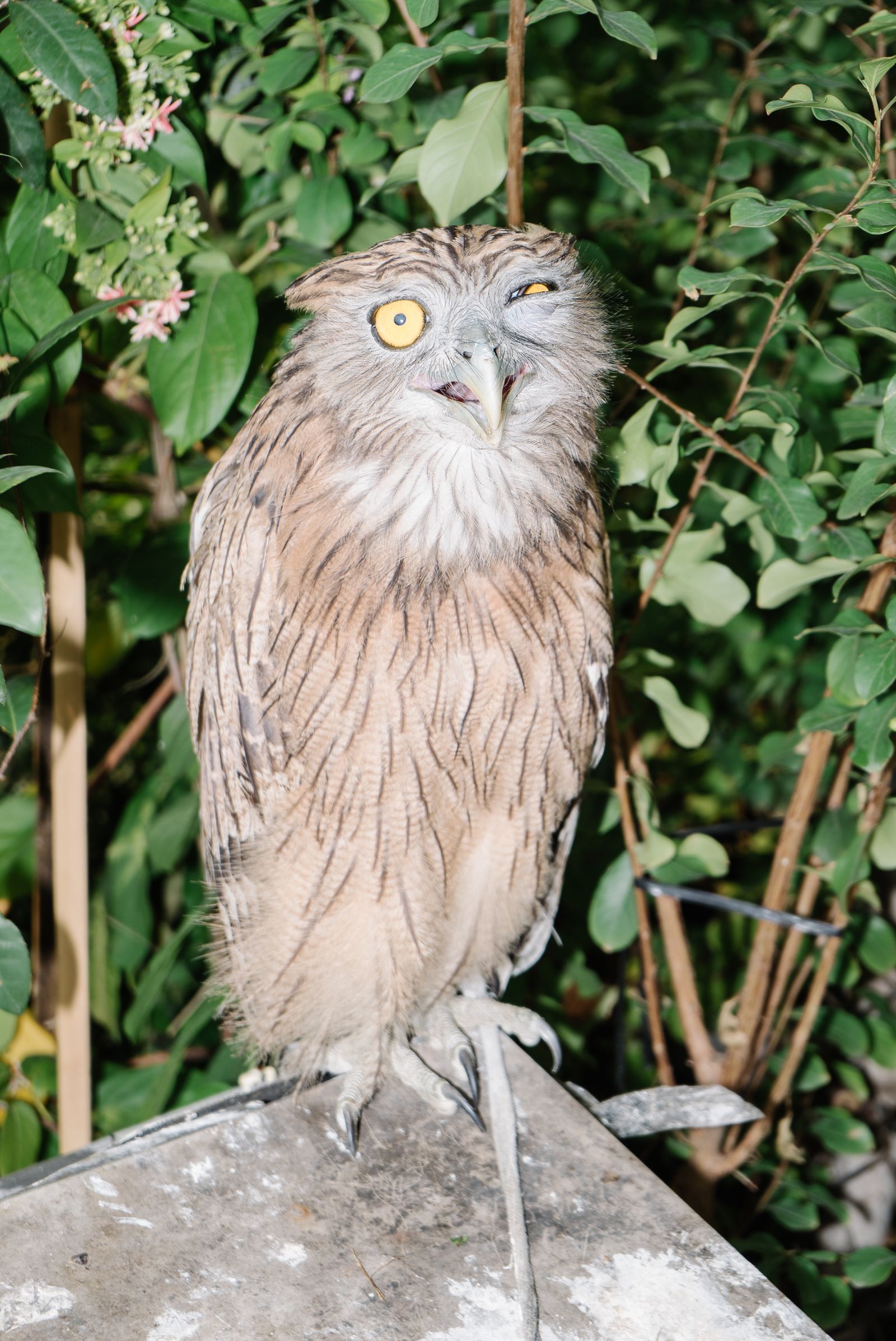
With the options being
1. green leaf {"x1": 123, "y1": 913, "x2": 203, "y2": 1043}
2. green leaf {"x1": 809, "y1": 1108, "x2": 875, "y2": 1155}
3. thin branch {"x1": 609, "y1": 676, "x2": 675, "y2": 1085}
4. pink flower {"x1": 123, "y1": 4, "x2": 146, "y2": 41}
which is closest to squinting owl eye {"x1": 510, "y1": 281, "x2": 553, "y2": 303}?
pink flower {"x1": 123, "y1": 4, "x2": 146, "y2": 41}

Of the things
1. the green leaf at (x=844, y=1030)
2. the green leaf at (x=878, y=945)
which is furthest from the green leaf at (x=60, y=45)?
the green leaf at (x=844, y=1030)

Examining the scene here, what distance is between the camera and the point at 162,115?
1.54 metres

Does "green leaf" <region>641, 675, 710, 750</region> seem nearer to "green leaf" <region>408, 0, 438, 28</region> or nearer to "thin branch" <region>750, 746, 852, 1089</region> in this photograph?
Answer: "thin branch" <region>750, 746, 852, 1089</region>

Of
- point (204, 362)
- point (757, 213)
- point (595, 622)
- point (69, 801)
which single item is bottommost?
point (69, 801)

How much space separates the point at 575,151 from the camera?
1528 millimetres

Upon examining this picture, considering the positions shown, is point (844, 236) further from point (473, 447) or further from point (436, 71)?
point (473, 447)

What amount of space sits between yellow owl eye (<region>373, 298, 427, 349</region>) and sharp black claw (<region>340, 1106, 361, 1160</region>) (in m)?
1.04

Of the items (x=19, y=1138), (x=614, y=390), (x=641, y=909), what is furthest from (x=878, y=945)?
(x=19, y=1138)

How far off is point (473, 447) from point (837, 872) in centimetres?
91

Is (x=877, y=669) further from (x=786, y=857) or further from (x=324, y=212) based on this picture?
(x=324, y=212)

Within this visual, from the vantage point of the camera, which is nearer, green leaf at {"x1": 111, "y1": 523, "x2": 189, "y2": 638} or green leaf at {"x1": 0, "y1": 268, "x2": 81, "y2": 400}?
green leaf at {"x1": 0, "y1": 268, "x2": 81, "y2": 400}

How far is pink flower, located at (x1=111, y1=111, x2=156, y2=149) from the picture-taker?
1540mm

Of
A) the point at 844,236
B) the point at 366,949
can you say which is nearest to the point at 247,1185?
the point at 366,949

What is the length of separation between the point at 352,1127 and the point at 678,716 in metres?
0.82
